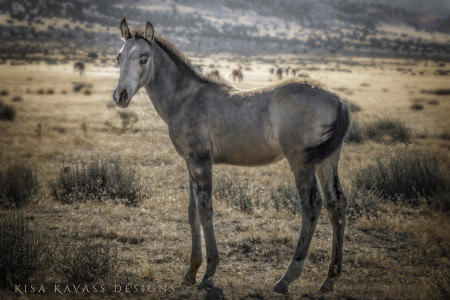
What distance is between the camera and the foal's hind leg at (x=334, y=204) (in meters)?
5.04

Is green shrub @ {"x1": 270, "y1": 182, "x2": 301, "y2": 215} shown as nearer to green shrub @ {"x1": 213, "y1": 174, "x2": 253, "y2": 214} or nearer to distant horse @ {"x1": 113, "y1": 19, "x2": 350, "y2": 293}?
green shrub @ {"x1": 213, "y1": 174, "x2": 253, "y2": 214}

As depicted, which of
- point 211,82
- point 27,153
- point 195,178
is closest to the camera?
point 195,178

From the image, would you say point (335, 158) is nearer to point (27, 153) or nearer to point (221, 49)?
point (27, 153)

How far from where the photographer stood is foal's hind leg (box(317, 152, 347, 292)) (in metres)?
5.04

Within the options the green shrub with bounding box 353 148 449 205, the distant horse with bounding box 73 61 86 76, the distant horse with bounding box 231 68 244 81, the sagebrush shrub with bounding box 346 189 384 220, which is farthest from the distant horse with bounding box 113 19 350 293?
the distant horse with bounding box 73 61 86 76

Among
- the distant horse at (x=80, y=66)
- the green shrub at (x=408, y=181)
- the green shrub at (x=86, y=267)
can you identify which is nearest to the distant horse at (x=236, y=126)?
the green shrub at (x=86, y=267)

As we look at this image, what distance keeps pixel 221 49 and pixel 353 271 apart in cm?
9724

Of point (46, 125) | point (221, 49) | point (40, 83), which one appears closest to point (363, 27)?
point (221, 49)

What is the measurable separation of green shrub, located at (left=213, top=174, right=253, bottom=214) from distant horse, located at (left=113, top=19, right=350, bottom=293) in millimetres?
3052

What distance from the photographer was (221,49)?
99.6 meters

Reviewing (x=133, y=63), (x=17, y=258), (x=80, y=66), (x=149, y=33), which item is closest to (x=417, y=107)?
(x=149, y=33)

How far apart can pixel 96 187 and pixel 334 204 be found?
525cm

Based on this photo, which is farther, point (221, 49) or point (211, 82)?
point (221, 49)

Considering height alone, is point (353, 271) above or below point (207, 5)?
below
